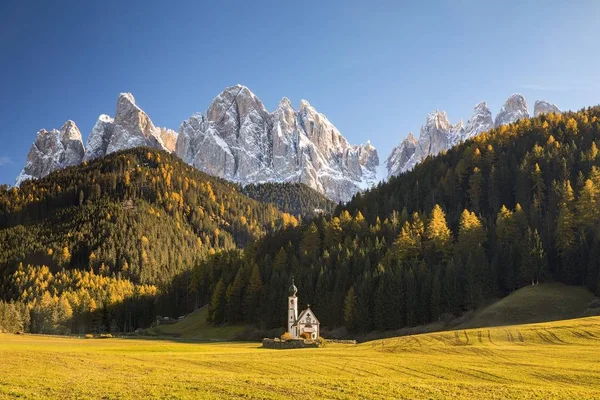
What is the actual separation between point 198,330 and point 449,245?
60.0 meters

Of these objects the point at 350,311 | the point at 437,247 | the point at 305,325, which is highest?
the point at 437,247

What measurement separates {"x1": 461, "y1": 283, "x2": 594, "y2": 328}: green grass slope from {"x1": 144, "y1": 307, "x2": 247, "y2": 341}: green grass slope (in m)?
49.5

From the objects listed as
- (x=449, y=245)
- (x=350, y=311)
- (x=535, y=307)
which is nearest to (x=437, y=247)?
(x=449, y=245)

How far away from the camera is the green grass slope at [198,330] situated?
110m

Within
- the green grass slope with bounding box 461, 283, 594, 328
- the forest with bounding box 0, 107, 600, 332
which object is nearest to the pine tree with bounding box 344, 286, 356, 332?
the forest with bounding box 0, 107, 600, 332

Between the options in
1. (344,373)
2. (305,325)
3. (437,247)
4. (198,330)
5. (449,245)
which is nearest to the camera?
(344,373)

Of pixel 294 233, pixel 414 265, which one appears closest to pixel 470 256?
pixel 414 265

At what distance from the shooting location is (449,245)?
112125 millimetres

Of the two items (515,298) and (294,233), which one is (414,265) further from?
(294,233)

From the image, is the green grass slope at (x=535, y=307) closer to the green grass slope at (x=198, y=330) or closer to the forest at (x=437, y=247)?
the forest at (x=437, y=247)

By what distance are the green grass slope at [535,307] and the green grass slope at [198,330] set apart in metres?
49.5

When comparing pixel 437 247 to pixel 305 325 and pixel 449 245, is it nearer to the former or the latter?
pixel 449 245

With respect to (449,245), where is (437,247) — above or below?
below

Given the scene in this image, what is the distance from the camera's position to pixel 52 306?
148500mm
